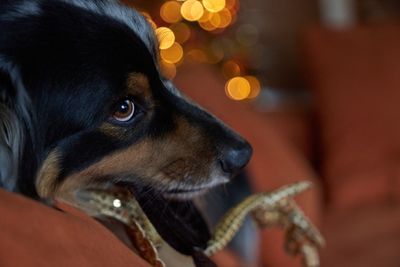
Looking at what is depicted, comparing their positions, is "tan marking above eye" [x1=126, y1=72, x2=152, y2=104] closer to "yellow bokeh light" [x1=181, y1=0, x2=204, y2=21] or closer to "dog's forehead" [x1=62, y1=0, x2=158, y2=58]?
"dog's forehead" [x1=62, y1=0, x2=158, y2=58]

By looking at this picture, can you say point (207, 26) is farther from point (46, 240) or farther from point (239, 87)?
point (46, 240)

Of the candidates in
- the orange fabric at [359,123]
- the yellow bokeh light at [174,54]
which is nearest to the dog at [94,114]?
the orange fabric at [359,123]

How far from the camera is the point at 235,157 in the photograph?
1126 millimetres

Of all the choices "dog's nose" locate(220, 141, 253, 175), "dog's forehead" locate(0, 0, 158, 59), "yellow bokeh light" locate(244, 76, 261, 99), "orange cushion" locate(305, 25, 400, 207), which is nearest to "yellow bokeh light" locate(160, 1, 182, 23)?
"yellow bokeh light" locate(244, 76, 261, 99)

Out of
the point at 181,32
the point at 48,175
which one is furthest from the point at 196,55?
the point at 48,175

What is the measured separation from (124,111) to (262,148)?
2.91ft

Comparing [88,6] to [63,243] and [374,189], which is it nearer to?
[63,243]

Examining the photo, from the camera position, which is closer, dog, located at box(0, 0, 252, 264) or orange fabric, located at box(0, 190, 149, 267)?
orange fabric, located at box(0, 190, 149, 267)

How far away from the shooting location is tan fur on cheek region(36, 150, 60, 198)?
3.34ft

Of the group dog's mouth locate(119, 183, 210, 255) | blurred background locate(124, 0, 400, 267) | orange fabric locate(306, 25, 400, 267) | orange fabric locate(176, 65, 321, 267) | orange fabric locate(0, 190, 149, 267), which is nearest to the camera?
orange fabric locate(0, 190, 149, 267)

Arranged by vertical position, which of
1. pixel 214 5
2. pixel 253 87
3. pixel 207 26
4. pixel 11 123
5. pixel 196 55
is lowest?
pixel 253 87

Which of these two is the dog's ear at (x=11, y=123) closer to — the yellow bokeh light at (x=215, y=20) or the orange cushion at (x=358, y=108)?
the orange cushion at (x=358, y=108)

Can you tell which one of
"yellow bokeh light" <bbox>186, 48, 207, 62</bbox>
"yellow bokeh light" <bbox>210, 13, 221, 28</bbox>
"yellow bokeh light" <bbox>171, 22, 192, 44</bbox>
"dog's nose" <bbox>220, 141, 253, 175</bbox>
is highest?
"dog's nose" <bbox>220, 141, 253, 175</bbox>

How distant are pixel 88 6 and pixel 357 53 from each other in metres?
1.57
